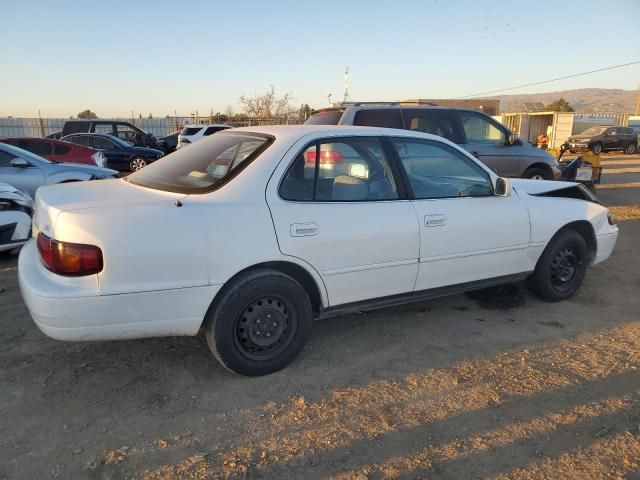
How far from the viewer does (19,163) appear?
7.85m

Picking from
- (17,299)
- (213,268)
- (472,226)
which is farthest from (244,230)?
(17,299)

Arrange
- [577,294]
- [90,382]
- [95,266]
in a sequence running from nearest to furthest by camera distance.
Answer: [95,266] → [90,382] → [577,294]

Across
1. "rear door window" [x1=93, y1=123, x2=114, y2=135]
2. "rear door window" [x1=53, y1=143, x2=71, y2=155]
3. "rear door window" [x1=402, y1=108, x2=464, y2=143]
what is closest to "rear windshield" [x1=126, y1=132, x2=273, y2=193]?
"rear door window" [x1=402, y1=108, x2=464, y2=143]

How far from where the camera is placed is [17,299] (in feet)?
15.3

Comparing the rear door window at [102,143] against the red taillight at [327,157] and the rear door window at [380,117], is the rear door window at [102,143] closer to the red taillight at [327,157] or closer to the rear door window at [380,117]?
the rear door window at [380,117]

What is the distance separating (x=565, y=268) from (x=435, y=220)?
1.79 m

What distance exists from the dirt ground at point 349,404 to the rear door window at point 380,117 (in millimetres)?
3917

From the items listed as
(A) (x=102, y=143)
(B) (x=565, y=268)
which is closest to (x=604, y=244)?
(B) (x=565, y=268)

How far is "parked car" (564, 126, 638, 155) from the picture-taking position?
2677cm

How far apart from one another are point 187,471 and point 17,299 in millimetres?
3098

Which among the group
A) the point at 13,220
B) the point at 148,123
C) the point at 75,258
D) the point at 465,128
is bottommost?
the point at 13,220

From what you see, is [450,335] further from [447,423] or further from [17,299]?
[17,299]

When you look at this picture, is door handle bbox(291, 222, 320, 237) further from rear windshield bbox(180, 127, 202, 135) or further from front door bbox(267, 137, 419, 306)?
rear windshield bbox(180, 127, 202, 135)

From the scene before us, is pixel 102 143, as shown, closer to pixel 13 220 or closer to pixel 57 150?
pixel 57 150
